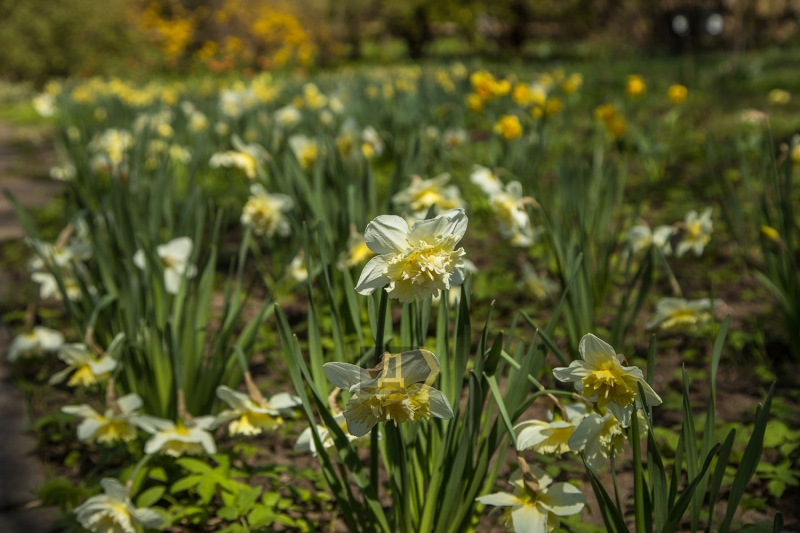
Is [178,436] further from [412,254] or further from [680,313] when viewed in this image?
[680,313]

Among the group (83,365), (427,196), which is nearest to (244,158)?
(427,196)

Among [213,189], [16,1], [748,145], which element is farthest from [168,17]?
[748,145]

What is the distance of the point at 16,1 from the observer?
11969 millimetres

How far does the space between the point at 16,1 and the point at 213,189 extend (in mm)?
10646

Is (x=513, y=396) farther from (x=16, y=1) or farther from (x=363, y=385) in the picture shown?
(x=16, y=1)

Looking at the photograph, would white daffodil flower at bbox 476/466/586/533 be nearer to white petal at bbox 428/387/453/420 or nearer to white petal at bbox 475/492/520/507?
white petal at bbox 475/492/520/507

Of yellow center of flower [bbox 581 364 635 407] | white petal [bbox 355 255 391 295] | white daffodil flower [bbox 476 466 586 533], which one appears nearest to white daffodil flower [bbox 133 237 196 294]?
white petal [bbox 355 255 391 295]

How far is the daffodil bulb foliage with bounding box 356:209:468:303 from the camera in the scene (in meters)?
0.95

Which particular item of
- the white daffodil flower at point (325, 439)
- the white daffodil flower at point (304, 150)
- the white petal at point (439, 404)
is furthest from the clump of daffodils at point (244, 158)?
the white petal at point (439, 404)

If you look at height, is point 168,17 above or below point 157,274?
above

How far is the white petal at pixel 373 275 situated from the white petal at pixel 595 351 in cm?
30

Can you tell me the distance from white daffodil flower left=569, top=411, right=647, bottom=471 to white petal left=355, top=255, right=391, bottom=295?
1.23ft

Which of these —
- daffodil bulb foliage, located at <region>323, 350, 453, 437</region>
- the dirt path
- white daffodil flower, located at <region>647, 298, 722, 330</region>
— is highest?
daffodil bulb foliage, located at <region>323, 350, 453, 437</region>

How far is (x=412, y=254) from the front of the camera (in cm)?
96
